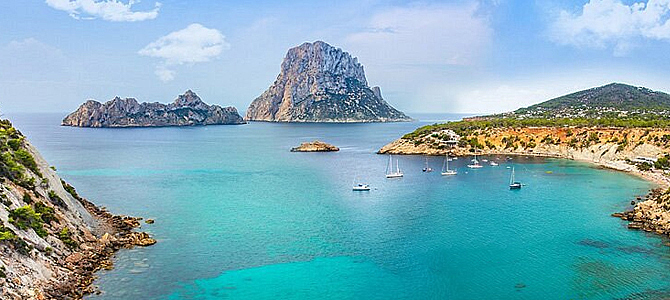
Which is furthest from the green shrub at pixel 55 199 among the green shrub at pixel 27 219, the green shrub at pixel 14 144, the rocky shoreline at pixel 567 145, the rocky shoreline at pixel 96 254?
the rocky shoreline at pixel 567 145

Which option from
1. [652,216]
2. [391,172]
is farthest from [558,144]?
[652,216]

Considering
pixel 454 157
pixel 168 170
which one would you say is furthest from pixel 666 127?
pixel 168 170

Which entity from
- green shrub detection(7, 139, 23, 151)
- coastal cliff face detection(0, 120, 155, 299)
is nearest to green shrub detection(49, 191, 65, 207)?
coastal cliff face detection(0, 120, 155, 299)

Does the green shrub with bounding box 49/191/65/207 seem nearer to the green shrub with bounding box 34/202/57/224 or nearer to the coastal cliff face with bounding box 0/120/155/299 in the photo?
the coastal cliff face with bounding box 0/120/155/299

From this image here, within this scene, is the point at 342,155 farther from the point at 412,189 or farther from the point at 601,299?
the point at 601,299

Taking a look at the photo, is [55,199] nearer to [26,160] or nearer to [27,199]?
[27,199]

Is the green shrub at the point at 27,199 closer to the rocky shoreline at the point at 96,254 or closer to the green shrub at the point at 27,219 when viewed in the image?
the green shrub at the point at 27,219

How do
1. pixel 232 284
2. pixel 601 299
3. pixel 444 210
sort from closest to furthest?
pixel 601 299, pixel 232 284, pixel 444 210
